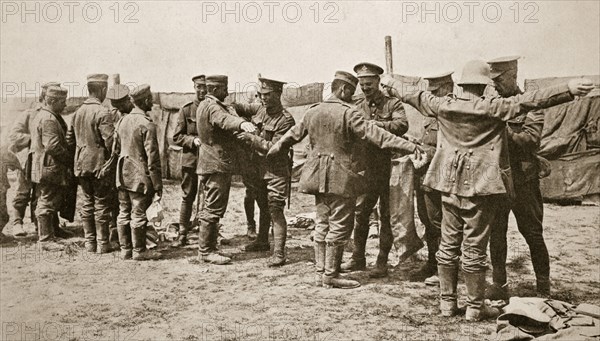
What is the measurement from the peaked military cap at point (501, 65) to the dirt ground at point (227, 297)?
2150 mm

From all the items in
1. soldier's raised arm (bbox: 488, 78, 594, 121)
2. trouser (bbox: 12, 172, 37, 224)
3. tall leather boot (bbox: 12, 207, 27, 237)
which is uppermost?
soldier's raised arm (bbox: 488, 78, 594, 121)

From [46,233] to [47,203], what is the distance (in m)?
0.42

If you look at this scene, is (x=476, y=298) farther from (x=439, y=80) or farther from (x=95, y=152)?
(x=95, y=152)

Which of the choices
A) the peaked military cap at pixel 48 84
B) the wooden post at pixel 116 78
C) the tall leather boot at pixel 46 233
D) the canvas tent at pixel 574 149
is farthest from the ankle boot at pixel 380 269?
the wooden post at pixel 116 78

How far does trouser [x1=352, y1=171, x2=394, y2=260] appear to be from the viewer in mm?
5846

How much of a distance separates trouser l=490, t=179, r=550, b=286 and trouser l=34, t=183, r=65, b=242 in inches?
221

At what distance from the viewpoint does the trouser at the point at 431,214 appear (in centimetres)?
550

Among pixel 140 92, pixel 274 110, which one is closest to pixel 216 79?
pixel 274 110

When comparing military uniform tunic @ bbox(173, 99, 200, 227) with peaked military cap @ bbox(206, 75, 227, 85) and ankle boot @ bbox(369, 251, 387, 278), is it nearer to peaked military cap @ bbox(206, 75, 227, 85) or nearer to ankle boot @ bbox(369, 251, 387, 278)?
peaked military cap @ bbox(206, 75, 227, 85)

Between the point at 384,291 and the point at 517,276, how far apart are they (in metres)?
1.60

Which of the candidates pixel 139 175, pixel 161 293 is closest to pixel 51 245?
pixel 139 175

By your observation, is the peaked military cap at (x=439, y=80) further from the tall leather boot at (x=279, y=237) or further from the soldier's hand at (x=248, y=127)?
the tall leather boot at (x=279, y=237)

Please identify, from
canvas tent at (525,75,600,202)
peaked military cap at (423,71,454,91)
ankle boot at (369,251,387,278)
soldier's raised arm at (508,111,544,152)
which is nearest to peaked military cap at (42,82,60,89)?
ankle boot at (369,251,387,278)

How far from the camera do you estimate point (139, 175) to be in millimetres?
6453
